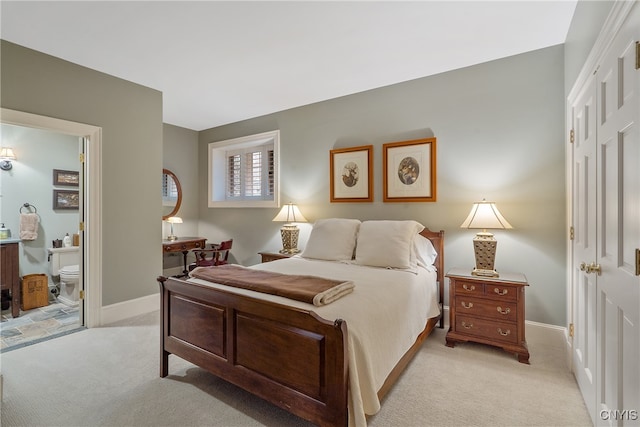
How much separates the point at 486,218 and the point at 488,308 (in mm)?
771

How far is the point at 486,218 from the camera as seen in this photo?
265 cm

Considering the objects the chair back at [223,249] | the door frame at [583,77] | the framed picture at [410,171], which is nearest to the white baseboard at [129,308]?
the chair back at [223,249]

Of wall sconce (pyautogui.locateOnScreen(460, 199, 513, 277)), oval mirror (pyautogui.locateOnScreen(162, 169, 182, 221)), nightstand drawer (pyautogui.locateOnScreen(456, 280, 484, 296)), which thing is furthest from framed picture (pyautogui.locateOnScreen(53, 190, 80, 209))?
wall sconce (pyautogui.locateOnScreen(460, 199, 513, 277))

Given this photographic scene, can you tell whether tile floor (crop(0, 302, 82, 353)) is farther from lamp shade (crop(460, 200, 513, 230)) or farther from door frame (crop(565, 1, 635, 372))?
door frame (crop(565, 1, 635, 372))

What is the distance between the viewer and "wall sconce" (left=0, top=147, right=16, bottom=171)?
3.81 meters

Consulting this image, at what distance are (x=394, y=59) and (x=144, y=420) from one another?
3.42 meters

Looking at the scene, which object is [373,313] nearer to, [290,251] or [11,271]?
[290,251]

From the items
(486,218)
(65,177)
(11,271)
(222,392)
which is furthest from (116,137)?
(486,218)

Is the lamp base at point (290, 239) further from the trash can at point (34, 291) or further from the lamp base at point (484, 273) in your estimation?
the trash can at point (34, 291)

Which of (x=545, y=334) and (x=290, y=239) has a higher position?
(x=290, y=239)

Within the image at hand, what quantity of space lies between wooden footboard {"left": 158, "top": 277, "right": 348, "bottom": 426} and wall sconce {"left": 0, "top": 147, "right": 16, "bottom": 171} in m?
3.44

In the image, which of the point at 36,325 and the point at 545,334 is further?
the point at 36,325

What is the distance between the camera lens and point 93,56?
2.87 metres

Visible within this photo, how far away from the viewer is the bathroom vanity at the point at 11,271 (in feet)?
10.9
